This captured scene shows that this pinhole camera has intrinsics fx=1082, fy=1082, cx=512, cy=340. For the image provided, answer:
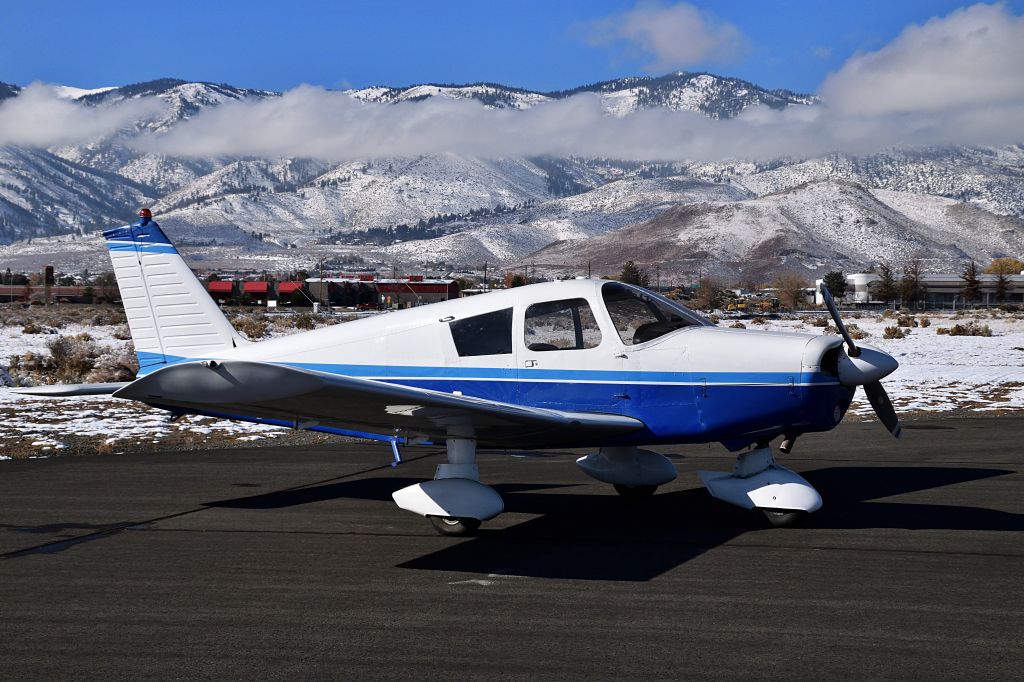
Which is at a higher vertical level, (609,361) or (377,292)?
(377,292)

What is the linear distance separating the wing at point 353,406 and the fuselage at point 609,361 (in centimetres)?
39

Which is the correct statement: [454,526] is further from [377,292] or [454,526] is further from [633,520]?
[377,292]

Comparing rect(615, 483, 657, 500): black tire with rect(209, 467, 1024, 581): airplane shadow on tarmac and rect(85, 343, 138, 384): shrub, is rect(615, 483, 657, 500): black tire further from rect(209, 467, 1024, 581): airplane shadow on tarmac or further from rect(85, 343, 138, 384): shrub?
rect(85, 343, 138, 384): shrub

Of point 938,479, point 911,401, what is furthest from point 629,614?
point 911,401

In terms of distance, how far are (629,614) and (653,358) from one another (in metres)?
3.39

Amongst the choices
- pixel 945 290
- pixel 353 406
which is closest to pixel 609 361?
pixel 353 406

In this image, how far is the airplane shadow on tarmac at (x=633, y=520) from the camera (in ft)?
27.4

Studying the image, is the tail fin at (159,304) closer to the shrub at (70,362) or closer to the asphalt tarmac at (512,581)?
the asphalt tarmac at (512,581)

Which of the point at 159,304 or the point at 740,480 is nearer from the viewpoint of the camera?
the point at 740,480

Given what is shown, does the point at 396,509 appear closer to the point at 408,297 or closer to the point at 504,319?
the point at 504,319

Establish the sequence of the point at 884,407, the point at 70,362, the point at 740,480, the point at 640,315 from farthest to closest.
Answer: the point at 70,362 < the point at 884,407 < the point at 640,315 < the point at 740,480

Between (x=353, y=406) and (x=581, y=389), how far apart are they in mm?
2335

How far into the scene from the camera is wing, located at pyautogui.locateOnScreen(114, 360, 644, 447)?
7168 millimetres

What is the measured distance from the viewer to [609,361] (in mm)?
9875
